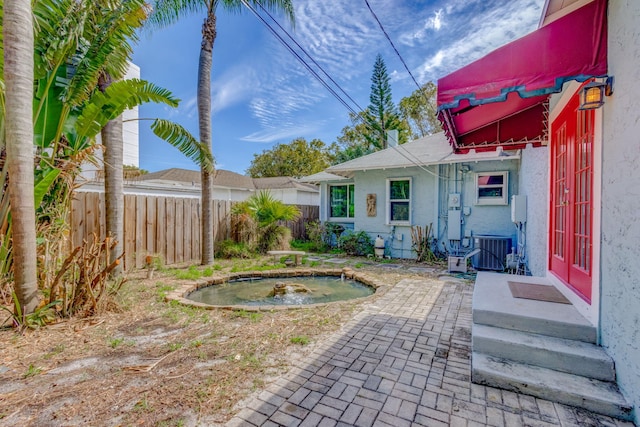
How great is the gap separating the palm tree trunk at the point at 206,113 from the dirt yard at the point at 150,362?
11.7 ft

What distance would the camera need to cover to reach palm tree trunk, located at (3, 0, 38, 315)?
135 inches

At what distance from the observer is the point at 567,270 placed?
3795 mm

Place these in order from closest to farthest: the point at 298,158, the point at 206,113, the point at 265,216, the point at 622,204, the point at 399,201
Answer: the point at 622,204 < the point at 206,113 < the point at 265,216 < the point at 399,201 < the point at 298,158

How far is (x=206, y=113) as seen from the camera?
26.2 ft

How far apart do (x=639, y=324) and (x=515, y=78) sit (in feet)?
6.96

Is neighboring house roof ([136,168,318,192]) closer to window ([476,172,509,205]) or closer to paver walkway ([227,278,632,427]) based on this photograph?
window ([476,172,509,205])

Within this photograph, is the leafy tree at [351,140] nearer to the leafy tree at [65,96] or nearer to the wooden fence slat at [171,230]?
the wooden fence slat at [171,230]

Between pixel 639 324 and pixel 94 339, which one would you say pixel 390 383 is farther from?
pixel 94 339

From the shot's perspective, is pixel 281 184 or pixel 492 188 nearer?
pixel 492 188

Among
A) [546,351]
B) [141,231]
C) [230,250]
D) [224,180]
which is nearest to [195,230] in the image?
[230,250]

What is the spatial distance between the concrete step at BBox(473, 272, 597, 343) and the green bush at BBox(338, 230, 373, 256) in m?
6.97

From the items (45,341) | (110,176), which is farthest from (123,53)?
(45,341)

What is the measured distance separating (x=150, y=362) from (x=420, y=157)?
9.19m

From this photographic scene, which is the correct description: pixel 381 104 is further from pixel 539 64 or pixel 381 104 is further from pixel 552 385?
pixel 552 385
